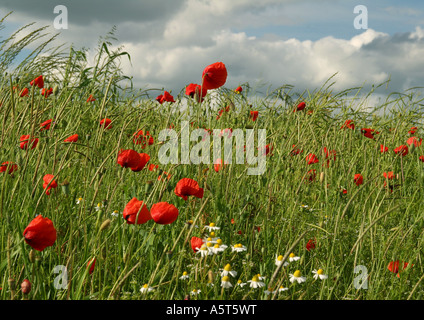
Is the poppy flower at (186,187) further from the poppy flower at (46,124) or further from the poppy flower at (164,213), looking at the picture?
the poppy flower at (46,124)

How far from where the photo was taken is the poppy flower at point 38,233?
115 cm

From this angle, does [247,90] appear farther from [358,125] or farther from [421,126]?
[421,126]

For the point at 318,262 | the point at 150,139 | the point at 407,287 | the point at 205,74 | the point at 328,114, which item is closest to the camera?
the point at 407,287

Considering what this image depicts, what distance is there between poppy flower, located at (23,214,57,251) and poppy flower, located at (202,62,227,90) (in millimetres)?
1025

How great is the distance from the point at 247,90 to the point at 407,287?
9.61ft

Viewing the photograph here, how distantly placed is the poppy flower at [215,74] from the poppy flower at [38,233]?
1025mm

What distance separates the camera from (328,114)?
383cm

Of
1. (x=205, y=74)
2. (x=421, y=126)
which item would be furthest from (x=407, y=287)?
(x=421, y=126)

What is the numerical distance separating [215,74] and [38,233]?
42.3 inches

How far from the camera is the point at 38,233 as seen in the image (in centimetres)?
115

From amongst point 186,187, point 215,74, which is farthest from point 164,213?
point 215,74

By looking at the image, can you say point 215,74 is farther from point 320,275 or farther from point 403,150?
point 403,150

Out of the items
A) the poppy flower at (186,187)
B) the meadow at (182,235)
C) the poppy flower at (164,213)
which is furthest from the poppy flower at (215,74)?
the poppy flower at (164,213)
